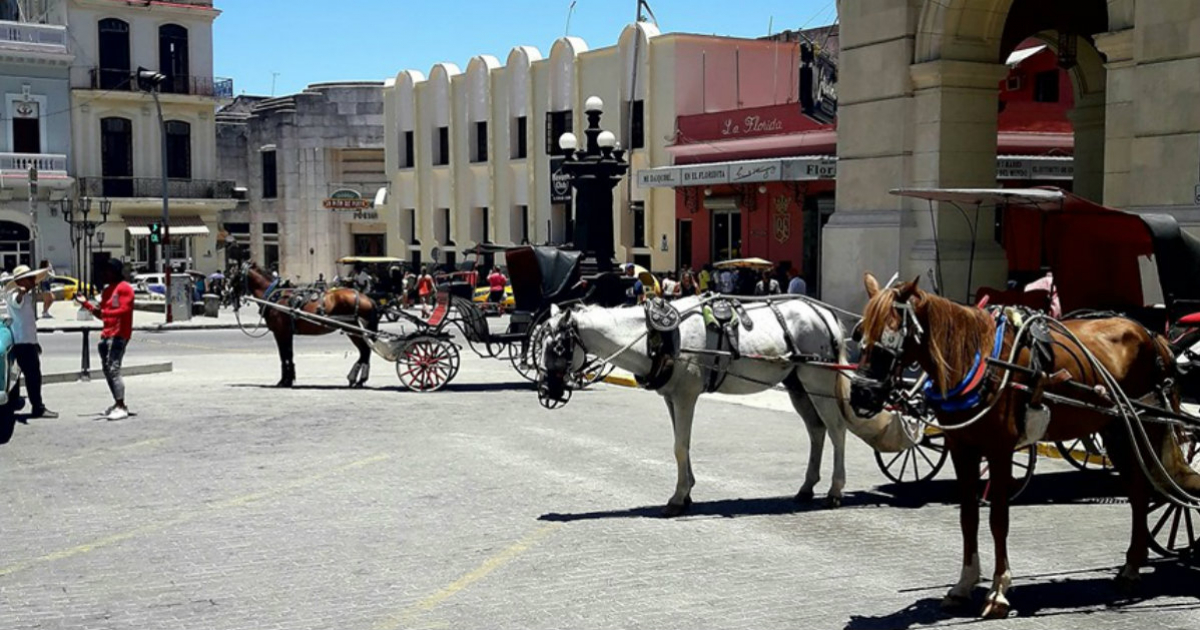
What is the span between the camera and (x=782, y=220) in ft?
121

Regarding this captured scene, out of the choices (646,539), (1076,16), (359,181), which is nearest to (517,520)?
(646,539)

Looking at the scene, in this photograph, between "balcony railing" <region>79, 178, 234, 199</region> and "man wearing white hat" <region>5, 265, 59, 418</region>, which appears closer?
"man wearing white hat" <region>5, 265, 59, 418</region>

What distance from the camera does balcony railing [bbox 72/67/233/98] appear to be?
Result: 53.5m

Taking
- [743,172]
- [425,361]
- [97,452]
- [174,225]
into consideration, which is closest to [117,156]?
[174,225]

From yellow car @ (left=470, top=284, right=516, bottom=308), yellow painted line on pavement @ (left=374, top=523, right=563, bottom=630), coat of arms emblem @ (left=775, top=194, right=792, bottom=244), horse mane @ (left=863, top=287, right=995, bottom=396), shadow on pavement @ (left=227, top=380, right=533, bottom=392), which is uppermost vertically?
coat of arms emblem @ (left=775, top=194, right=792, bottom=244)

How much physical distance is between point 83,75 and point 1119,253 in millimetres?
50931

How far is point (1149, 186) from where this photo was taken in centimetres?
1529

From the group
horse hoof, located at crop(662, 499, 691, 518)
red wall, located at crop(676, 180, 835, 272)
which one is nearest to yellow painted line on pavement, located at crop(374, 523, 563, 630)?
horse hoof, located at crop(662, 499, 691, 518)

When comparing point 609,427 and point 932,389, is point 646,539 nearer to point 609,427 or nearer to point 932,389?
point 932,389

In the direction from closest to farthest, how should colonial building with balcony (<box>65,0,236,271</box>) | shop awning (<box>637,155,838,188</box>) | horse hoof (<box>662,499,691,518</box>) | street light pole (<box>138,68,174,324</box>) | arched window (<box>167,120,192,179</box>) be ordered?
horse hoof (<box>662,499,691,518</box>) → shop awning (<box>637,155,838,188</box>) → street light pole (<box>138,68,174,324</box>) → colonial building with balcony (<box>65,0,236,271</box>) → arched window (<box>167,120,192,179</box>)

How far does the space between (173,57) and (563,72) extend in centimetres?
1987

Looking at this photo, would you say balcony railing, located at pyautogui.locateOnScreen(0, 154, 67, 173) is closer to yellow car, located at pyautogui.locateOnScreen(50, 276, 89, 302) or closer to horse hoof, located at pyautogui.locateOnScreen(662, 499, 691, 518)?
yellow car, located at pyautogui.locateOnScreen(50, 276, 89, 302)

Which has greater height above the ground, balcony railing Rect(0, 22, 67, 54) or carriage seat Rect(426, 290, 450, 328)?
balcony railing Rect(0, 22, 67, 54)

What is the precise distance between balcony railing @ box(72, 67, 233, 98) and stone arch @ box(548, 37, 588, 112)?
1830cm
